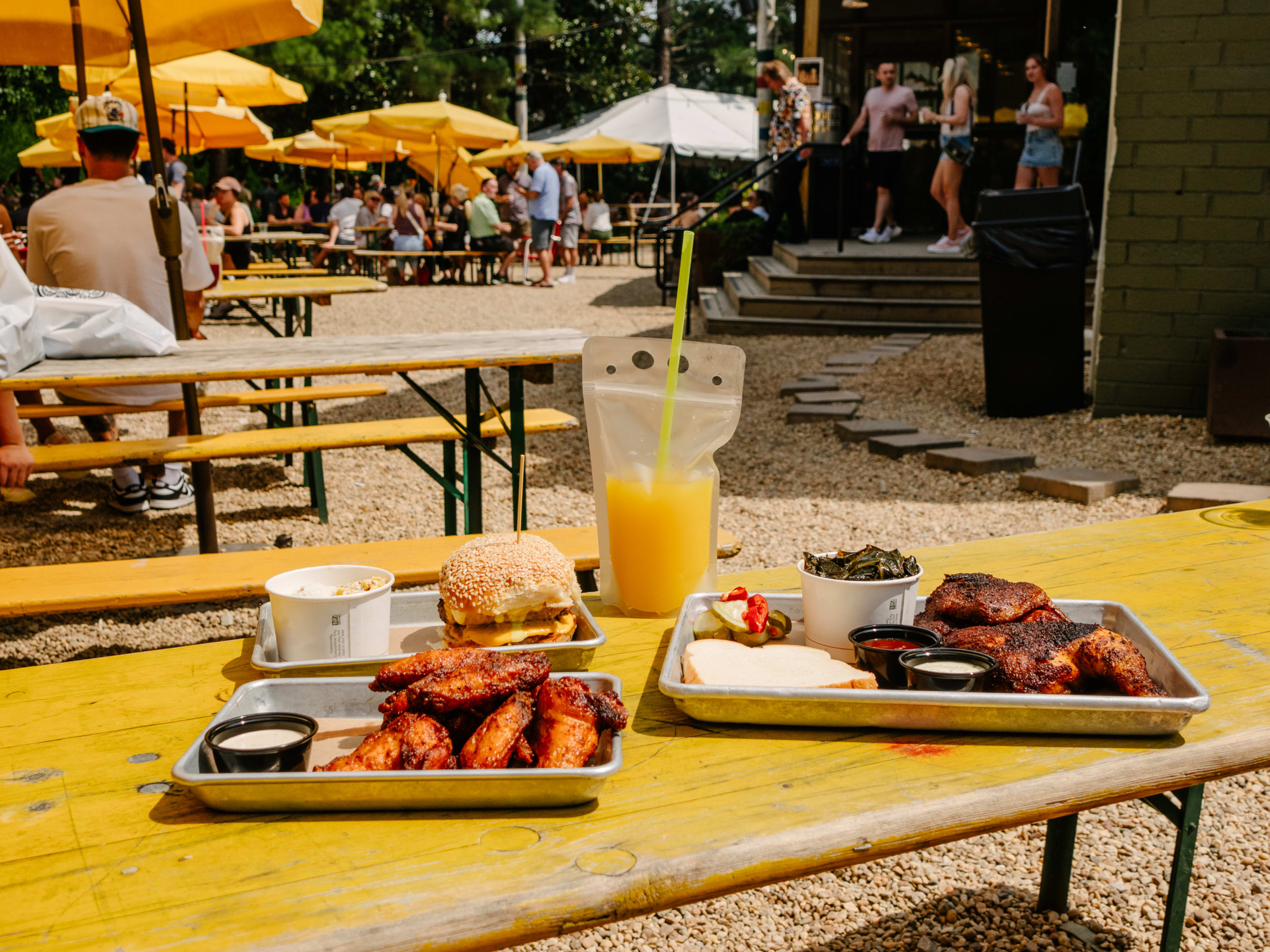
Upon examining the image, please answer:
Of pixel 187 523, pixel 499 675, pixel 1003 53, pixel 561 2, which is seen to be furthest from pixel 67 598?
pixel 561 2

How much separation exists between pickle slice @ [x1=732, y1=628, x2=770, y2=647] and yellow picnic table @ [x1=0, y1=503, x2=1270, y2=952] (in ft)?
0.44

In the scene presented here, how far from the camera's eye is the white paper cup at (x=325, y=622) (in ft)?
4.99

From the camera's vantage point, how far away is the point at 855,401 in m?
7.33

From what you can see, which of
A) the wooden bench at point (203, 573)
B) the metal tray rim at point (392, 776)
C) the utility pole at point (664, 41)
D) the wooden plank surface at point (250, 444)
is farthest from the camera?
the utility pole at point (664, 41)

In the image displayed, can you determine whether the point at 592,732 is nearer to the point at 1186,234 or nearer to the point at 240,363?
the point at 240,363

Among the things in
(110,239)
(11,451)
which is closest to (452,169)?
(110,239)

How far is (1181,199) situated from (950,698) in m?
6.13

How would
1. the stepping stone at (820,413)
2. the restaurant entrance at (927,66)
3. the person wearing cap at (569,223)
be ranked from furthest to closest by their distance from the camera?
the person wearing cap at (569,223), the restaurant entrance at (927,66), the stepping stone at (820,413)

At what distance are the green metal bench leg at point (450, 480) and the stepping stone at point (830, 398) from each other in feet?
10.8

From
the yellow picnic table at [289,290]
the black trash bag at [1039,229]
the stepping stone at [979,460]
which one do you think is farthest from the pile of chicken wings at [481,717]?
the black trash bag at [1039,229]

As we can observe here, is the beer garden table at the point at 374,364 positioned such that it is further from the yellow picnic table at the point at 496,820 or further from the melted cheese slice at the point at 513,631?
the yellow picnic table at the point at 496,820

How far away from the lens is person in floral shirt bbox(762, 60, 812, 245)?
11.6 metres

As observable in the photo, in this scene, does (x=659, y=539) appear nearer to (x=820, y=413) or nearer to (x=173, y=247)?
(x=173, y=247)

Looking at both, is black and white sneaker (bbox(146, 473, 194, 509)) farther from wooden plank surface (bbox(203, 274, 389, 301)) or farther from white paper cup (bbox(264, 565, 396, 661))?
white paper cup (bbox(264, 565, 396, 661))
